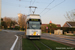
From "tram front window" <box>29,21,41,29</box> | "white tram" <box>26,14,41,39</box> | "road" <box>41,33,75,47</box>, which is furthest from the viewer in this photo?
"tram front window" <box>29,21,41,29</box>

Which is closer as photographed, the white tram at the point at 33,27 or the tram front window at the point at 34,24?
the white tram at the point at 33,27

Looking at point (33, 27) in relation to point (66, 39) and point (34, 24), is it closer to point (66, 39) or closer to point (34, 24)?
point (34, 24)

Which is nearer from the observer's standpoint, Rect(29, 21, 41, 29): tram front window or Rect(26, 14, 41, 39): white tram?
Rect(26, 14, 41, 39): white tram

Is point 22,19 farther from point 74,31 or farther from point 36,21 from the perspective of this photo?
point 36,21

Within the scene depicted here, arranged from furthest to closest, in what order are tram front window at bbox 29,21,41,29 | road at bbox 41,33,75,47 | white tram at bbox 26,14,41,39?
1. tram front window at bbox 29,21,41,29
2. white tram at bbox 26,14,41,39
3. road at bbox 41,33,75,47

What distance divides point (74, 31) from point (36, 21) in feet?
71.2

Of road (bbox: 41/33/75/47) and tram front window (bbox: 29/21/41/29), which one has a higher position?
tram front window (bbox: 29/21/41/29)

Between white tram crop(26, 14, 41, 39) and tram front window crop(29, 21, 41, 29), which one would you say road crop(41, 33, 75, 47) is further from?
tram front window crop(29, 21, 41, 29)

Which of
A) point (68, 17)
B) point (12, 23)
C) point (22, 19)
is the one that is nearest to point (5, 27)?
point (12, 23)

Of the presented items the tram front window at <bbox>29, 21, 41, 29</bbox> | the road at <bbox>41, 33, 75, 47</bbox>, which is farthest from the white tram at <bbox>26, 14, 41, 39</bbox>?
the road at <bbox>41, 33, 75, 47</bbox>

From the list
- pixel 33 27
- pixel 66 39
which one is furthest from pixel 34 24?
pixel 66 39

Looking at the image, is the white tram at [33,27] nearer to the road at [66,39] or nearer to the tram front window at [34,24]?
the tram front window at [34,24]

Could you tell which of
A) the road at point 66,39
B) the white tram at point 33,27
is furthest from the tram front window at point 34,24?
the road at point 66,39

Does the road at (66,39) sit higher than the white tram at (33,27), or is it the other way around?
the white tram at (33,27)
